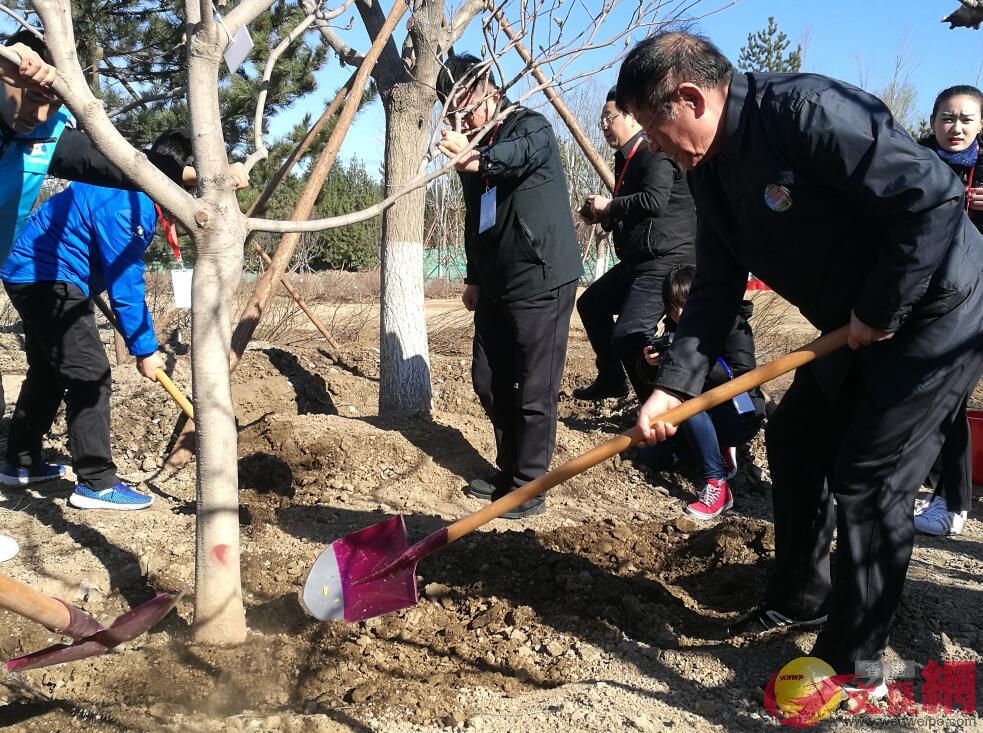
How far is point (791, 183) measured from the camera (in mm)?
2178

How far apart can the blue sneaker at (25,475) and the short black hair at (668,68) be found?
3484mm

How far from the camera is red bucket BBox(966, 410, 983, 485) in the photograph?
15.4 feet

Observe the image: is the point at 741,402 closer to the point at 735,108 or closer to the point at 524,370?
the point at 524,370

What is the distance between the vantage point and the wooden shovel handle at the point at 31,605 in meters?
2.16

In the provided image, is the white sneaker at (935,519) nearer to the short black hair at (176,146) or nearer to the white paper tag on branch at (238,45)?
the white paper tag on branch at (238,45)

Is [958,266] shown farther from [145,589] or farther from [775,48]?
[775,48]

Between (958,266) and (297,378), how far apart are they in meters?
4.89

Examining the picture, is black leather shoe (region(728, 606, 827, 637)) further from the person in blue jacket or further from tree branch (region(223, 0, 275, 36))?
the person in blue jacket

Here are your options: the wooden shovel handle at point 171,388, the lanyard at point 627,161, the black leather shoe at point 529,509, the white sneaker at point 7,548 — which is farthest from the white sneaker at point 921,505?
the white sneaker at point 7,548

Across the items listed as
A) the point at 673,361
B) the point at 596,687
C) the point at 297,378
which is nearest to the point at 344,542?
the point at 596,687

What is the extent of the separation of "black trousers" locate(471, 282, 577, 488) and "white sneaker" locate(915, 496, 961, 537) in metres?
1.77

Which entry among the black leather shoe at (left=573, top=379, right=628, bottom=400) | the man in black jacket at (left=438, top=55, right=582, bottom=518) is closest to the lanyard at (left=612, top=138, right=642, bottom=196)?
the man in black jacket at (left=438, top=55, right=582, bottom=518)

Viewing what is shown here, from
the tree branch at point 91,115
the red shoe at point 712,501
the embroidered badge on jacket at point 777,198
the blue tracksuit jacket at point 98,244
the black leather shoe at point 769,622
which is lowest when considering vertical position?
the red shoe at point 712,501

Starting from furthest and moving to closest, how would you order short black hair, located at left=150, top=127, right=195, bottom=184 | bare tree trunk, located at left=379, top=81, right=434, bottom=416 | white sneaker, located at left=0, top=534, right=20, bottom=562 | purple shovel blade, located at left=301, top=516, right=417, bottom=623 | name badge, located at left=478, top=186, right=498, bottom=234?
bare tree trunk, located at left=379, top=81, right=434, bottom=416 < name badge, located at left=478, top=186, right=498, bottom=234 < short black hair, located at left=150, top=127, right=195, bottom=184 < white sneaker, located at left=0, top=534, right=20, bottom=562 < purple shovel blade, located at left=301, top=516, right=417, bottom=623
